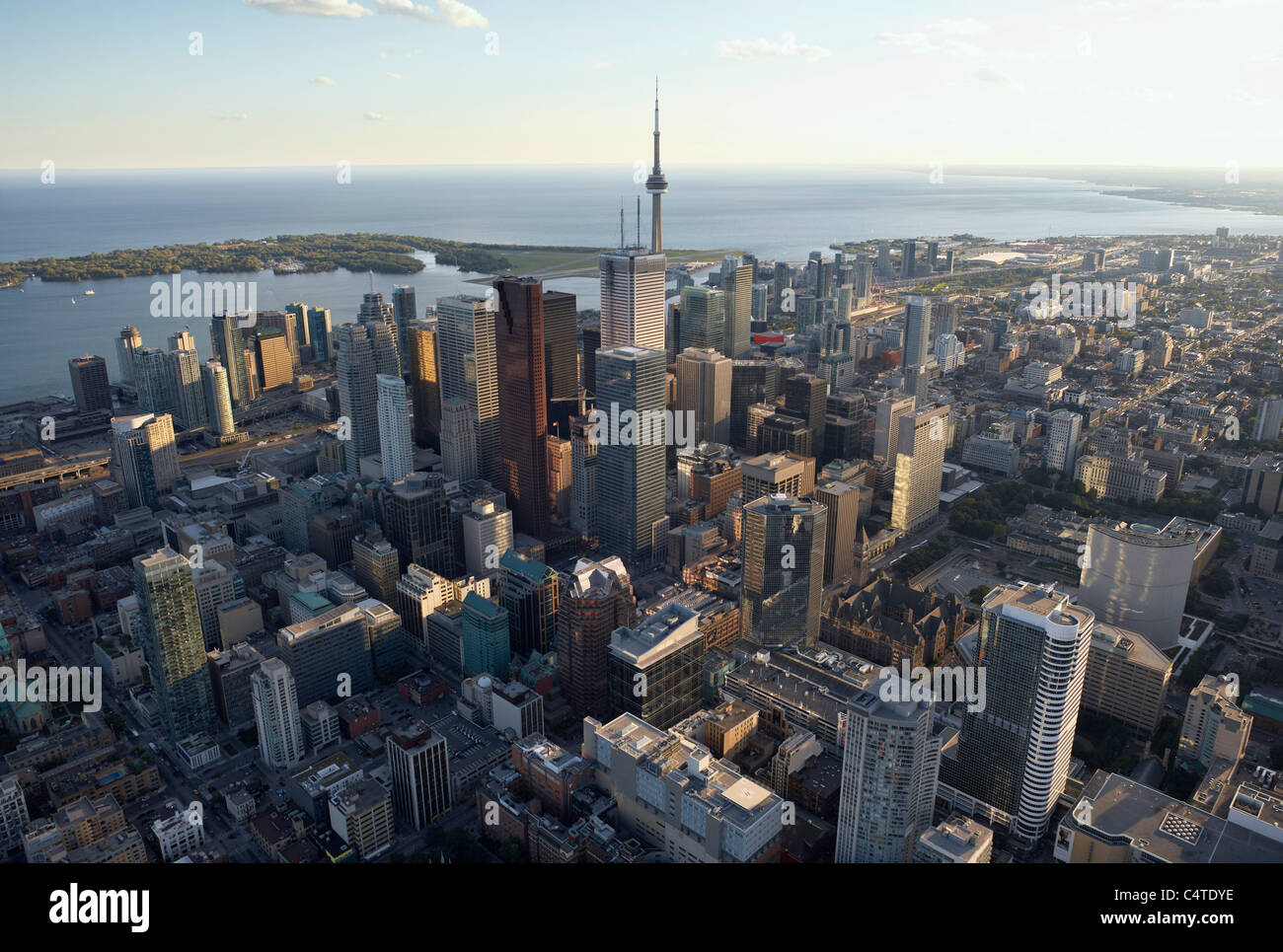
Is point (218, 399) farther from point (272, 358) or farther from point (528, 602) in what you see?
point (528, 602)

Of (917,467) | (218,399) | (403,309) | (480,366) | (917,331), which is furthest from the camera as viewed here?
(917,331)

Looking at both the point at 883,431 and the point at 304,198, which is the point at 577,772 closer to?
the point at 883,431

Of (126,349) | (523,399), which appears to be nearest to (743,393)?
(523,399)

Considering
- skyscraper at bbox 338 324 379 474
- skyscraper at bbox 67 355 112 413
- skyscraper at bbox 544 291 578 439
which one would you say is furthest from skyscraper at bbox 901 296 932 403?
skyscraper at bbox 67 355 112 413

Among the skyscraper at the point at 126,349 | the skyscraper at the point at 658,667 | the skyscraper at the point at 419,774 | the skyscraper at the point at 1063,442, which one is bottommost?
the skyscraper at the point at 419,774

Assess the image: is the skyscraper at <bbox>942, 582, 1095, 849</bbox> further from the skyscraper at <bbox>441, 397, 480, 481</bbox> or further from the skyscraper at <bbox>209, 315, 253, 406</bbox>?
the skyscraper at <bbox>209, 315, 253, 406</bbox>

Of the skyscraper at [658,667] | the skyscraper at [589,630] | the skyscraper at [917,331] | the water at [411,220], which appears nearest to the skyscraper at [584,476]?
the skyscraper at [589,630]

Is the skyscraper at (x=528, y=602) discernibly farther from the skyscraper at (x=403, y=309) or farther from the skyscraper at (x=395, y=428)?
the skyscraper at (x=403, y=309)
